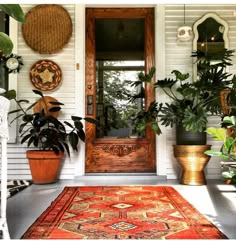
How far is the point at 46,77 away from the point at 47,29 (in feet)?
2.36

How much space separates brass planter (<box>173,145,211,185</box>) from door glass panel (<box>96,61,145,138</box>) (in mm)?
923

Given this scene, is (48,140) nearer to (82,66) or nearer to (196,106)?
(82,66)

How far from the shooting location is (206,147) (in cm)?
391

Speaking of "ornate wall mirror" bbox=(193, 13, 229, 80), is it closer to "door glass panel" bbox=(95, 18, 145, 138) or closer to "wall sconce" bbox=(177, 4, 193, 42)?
"wall sconce" bbox=(177, 4, 193, 42)

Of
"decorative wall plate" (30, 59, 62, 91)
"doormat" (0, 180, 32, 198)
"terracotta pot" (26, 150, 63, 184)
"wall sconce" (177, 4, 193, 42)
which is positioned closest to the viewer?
"doormat" (0, 180, 32, 198)

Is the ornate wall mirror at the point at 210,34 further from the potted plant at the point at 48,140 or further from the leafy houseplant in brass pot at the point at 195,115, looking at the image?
the potted plant at the point at 48,140

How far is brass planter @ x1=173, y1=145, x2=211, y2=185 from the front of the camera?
3881mm

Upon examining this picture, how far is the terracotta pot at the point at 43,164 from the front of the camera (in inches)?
161

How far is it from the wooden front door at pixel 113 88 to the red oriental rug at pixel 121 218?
1.19m

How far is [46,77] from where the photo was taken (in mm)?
4645

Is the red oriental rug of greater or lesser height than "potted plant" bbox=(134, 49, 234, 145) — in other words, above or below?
Answer: below

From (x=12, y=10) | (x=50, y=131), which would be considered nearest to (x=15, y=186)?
(x=50, y=131)

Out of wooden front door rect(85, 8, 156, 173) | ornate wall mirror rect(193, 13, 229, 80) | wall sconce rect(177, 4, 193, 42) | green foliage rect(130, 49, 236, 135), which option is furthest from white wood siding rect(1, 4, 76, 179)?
ornate wall mirror rect(193, 13, 229, 80)
